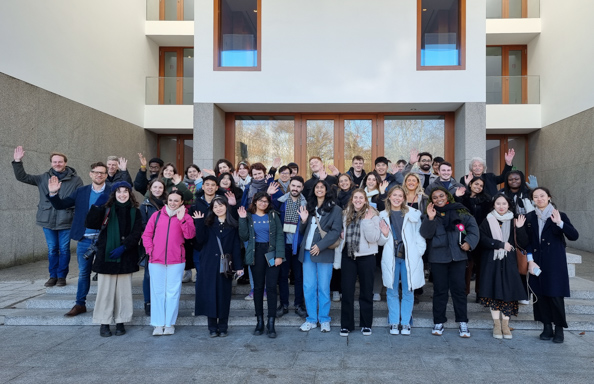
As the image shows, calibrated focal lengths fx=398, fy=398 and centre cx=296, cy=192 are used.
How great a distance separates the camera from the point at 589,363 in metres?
4.27

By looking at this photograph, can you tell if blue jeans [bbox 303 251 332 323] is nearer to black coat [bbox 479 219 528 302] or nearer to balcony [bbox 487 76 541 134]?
black coat [bbox 479 219 528 302]

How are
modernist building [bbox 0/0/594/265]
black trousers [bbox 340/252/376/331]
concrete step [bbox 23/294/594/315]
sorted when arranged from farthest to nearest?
1. modernist building [bbox 0/0/594/265]
2. concrete step [bbox 23/294/594/315]
3. black trousers [bbox 340/252/376/331]

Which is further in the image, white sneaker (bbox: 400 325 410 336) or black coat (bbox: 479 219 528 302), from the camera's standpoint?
white sneaker (bbox: 400 325 410 336)

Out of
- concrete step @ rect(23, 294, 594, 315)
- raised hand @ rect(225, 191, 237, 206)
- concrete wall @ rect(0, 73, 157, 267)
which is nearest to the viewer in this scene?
raised hand @ rect(225, 191, 237, 206)

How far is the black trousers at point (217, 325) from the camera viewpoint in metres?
5.09

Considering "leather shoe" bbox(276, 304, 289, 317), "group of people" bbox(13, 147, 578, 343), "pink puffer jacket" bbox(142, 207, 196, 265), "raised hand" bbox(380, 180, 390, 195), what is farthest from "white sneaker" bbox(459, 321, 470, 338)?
"pink puffer jacket" bbox(142, 207, 196, 265)

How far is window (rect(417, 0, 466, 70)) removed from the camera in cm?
1023

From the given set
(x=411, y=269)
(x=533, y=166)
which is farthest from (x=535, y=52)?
(x=411, y=269)

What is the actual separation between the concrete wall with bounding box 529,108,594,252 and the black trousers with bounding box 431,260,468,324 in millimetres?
8538

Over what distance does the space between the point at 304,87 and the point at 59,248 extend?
22.0 ft

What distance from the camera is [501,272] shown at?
494cm

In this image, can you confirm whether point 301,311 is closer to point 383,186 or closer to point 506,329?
point 383,186

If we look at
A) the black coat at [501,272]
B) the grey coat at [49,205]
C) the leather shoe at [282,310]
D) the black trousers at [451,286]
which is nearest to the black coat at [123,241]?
the grey coat at [49,205]

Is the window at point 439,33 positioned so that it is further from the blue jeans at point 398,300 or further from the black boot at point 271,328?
the black boot at point 271,328
